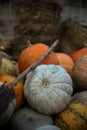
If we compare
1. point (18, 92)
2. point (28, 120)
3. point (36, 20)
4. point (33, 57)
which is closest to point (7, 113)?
point (28, 120)

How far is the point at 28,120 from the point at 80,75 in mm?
687

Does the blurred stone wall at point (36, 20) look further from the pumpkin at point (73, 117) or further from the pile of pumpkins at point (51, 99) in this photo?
the pumpkin at point (73, 117)

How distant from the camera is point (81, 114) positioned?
3.24 m

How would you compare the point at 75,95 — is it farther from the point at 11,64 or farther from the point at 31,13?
the point at 31,13

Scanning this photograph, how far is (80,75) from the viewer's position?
11.8ft

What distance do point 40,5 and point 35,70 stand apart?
78.1 inches

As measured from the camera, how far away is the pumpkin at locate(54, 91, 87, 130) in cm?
321

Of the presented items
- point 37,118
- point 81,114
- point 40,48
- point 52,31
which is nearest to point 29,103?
point 37,118

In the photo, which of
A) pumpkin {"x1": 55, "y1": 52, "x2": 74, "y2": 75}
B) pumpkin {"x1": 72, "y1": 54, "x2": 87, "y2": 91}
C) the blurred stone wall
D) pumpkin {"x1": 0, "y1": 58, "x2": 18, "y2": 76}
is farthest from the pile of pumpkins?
the blurred stone wall

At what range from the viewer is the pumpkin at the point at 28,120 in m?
3.14

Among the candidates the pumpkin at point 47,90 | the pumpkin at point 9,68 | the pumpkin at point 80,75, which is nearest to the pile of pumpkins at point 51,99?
the pumpkin at point 47,90

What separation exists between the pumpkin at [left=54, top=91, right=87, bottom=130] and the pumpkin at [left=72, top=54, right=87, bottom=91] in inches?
11.5

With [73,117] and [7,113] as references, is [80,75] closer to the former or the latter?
[73,117]

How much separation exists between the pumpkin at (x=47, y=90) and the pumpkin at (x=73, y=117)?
0.06 meters
